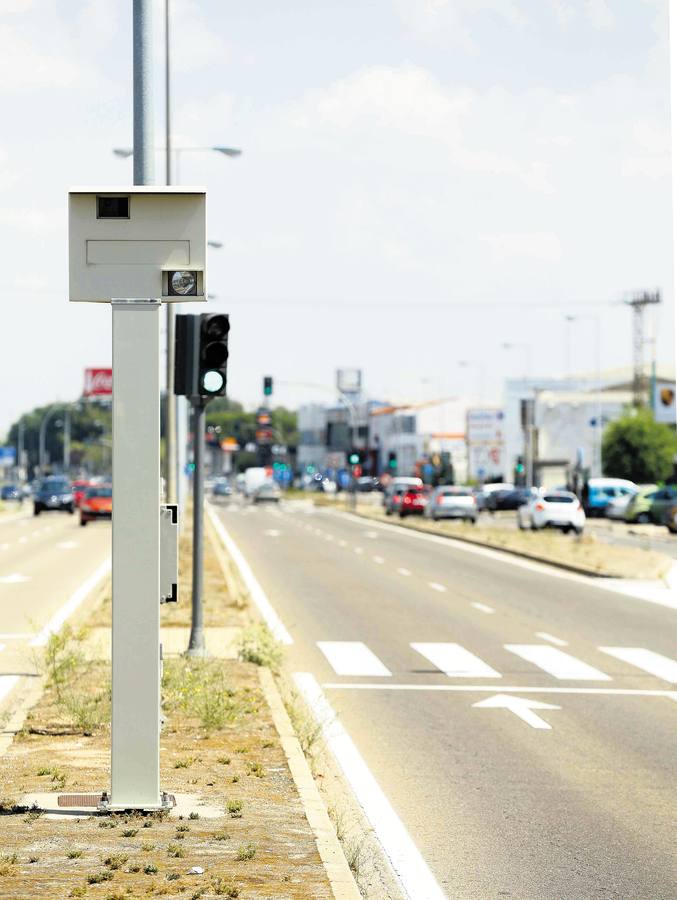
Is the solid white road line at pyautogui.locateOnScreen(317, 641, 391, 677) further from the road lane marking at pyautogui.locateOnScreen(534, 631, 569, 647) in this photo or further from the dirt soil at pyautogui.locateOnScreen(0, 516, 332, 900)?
the dirt soil at pyautogui.locateOnScreen(0, 516, 332, 900)

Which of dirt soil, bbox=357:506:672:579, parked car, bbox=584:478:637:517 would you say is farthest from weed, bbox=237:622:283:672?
parked car, bbox=584:478:637:517

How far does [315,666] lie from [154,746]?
26.7ft

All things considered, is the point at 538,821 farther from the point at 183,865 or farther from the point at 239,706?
the point at 239,706

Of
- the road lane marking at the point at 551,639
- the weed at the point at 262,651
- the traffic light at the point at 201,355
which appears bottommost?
the road lane marking at the point at 551,639

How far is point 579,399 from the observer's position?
5177 inches

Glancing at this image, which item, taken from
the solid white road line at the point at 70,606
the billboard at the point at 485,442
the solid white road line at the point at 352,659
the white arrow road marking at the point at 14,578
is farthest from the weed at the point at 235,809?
the billboard at the point at 485,442

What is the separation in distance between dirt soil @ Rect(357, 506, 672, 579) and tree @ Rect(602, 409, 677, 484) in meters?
56.3

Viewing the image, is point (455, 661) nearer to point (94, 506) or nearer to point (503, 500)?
point (94, 506)

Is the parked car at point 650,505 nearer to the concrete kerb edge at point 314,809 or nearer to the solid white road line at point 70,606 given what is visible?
the solid white road line at point 70,606

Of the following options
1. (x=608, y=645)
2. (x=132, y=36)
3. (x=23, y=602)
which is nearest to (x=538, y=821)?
(x=132, y=36)

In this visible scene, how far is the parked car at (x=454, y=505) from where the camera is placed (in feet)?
204

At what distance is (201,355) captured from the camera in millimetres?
14195

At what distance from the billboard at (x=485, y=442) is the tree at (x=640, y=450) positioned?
18585 mm

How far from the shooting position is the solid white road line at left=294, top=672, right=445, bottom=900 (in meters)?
7.63
